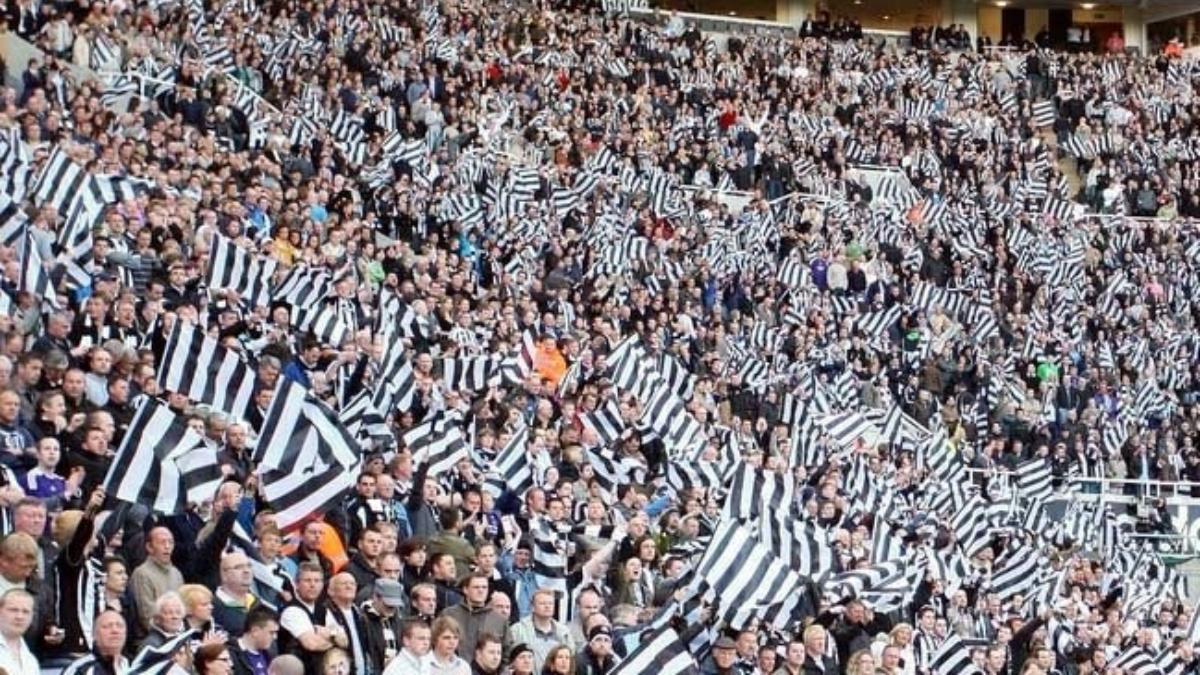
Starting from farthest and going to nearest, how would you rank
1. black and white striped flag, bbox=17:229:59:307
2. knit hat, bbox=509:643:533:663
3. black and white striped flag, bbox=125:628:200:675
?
black and white striped flag, bbox=17:229:59:307 < knit hat, bbox=509:643:533:663 < black and white striped flag, bbox=125:628:200:675

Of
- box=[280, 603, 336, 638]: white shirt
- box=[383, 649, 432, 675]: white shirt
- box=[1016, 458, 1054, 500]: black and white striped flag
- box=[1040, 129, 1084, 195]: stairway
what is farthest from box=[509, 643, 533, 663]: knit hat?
box=[1040, 129, 1084, 195]: stairway

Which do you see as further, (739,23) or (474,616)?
(739,23)

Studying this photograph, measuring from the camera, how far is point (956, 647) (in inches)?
621

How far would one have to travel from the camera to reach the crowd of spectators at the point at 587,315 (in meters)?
10.7

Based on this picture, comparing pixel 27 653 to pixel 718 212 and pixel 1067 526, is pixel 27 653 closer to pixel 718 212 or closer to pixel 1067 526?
pixel 1067 526

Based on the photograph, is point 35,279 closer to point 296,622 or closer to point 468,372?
point 468,372

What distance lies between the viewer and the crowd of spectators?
10672 millimetres

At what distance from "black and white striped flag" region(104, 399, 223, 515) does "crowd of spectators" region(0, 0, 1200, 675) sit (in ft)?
0.43

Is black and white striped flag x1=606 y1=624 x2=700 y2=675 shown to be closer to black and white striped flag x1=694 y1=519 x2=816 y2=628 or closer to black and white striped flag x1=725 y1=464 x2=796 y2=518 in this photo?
black and white striped flag x1=694 y1=519 x2=816 y2=628

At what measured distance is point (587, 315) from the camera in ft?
80.3

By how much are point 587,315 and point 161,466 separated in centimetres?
1405

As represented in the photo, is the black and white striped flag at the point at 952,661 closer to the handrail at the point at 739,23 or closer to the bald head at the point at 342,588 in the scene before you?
the bald head at the point at 342,588

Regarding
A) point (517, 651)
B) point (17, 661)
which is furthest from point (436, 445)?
point (17, 661)

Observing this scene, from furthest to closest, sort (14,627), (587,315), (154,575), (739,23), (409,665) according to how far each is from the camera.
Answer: (739,23), (587,315), (409,665), (154,575), (14,627)
